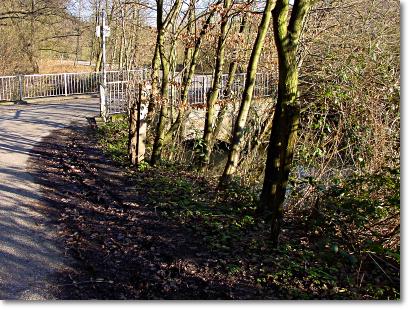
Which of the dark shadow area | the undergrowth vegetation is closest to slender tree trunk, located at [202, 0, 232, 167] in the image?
the dark shadow area

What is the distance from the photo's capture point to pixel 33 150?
32.2ft

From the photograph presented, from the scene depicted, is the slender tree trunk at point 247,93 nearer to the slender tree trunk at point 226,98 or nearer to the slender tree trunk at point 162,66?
the slender tree trunk at point 162,66

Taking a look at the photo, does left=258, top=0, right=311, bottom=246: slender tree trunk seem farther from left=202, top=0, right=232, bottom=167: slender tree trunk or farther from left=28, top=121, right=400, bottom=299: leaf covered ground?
left=202, top=0, right=232, bottom=167: slender tree trunk

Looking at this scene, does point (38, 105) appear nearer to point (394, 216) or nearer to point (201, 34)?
point (201, 34)

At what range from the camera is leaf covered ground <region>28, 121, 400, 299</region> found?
13.2 ft

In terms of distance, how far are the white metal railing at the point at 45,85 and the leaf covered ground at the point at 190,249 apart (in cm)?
1092

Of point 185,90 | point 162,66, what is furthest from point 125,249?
point 185,90

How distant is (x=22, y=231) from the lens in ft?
17.4

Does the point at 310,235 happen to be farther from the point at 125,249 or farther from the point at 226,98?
the point at 226,98

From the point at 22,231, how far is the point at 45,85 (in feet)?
51.7

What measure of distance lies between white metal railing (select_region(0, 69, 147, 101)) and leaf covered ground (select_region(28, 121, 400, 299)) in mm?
10918

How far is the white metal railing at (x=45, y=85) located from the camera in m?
18.4

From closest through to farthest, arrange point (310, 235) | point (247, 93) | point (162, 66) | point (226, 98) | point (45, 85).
Answer: point (310, 235), point (247, 93), point (162, 66), point (226, 98), point (45, 85)

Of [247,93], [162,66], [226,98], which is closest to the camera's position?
[247,93]
